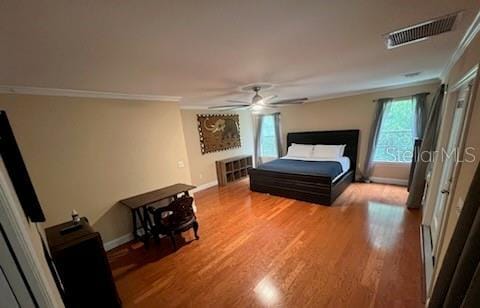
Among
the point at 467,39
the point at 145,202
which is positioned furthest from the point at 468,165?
the point at 145,202

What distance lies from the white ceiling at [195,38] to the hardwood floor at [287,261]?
2240 millimetres

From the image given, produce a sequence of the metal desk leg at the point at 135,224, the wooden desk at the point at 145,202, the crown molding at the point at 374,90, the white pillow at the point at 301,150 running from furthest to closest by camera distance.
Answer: the white pillow at the point at 301,150, the crown molding at the point at 374,90, the metal desk leg at the point at 135,224, the wooden desk at the point at 145,202

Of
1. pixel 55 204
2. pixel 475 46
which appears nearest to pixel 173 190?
pixel 55 204

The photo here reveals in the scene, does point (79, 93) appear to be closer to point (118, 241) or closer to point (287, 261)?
point (118, 241)

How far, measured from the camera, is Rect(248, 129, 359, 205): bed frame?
12.4 feet

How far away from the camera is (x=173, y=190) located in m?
3.25

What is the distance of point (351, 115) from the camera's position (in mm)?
4887

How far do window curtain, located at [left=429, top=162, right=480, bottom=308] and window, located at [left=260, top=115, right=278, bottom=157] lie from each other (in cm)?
547

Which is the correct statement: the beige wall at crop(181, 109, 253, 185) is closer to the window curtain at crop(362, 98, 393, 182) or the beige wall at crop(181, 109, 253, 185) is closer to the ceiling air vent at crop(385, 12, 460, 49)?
the window curtain at crop(362, 98, 393, 182)

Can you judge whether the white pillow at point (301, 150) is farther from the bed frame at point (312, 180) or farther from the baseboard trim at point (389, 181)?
the baseboard trim at point (389, 181)

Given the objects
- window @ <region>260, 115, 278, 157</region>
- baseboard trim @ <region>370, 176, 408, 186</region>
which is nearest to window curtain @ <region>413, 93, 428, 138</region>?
baseboard trim @ <region>370, 176, 408, 186</region>

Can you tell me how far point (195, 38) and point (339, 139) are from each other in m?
4.73

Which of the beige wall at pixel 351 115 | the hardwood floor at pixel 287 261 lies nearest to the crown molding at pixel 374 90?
the beige wall at pixel 351 115

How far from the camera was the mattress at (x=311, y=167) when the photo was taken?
3.93 m
